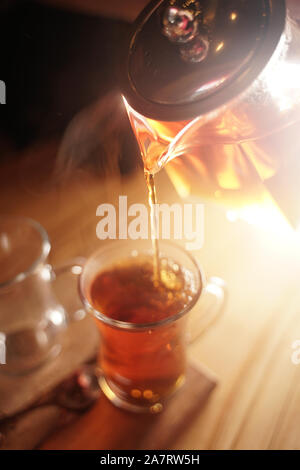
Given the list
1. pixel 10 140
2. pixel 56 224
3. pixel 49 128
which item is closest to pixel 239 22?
pixel 56 224

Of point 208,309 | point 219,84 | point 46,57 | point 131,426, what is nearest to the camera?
point 219,84

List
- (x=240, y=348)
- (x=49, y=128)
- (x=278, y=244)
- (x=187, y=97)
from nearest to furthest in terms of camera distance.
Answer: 1. (x=187, y=97)
2. (x=240, y=348)
3. (x=278, y=244)
4. (x=49, y=128)

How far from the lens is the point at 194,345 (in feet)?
2.38

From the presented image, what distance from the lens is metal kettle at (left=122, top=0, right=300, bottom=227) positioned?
41cm

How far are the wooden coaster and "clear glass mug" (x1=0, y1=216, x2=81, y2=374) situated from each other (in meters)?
0.13

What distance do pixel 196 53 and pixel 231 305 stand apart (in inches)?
18.1

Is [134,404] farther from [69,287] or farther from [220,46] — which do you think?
[220,46]

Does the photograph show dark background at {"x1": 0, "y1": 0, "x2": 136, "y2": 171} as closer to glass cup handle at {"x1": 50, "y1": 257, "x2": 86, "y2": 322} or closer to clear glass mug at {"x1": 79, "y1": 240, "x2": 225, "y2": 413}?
glass cup handle at {"x1": 50, "y1": 257, "x2": 86, "y2": 322}

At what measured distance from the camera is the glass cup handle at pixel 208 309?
0.69 metres

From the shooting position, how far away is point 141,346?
58 centimetres

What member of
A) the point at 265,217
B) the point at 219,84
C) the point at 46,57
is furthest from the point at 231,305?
the point at 46,57

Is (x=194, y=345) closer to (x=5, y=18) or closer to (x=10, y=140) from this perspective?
(x=10, y=140)

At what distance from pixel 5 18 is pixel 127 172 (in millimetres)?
614

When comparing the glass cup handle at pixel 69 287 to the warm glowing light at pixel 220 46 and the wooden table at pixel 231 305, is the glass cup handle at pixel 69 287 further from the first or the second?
the warm glowing light at pixel 220 46
